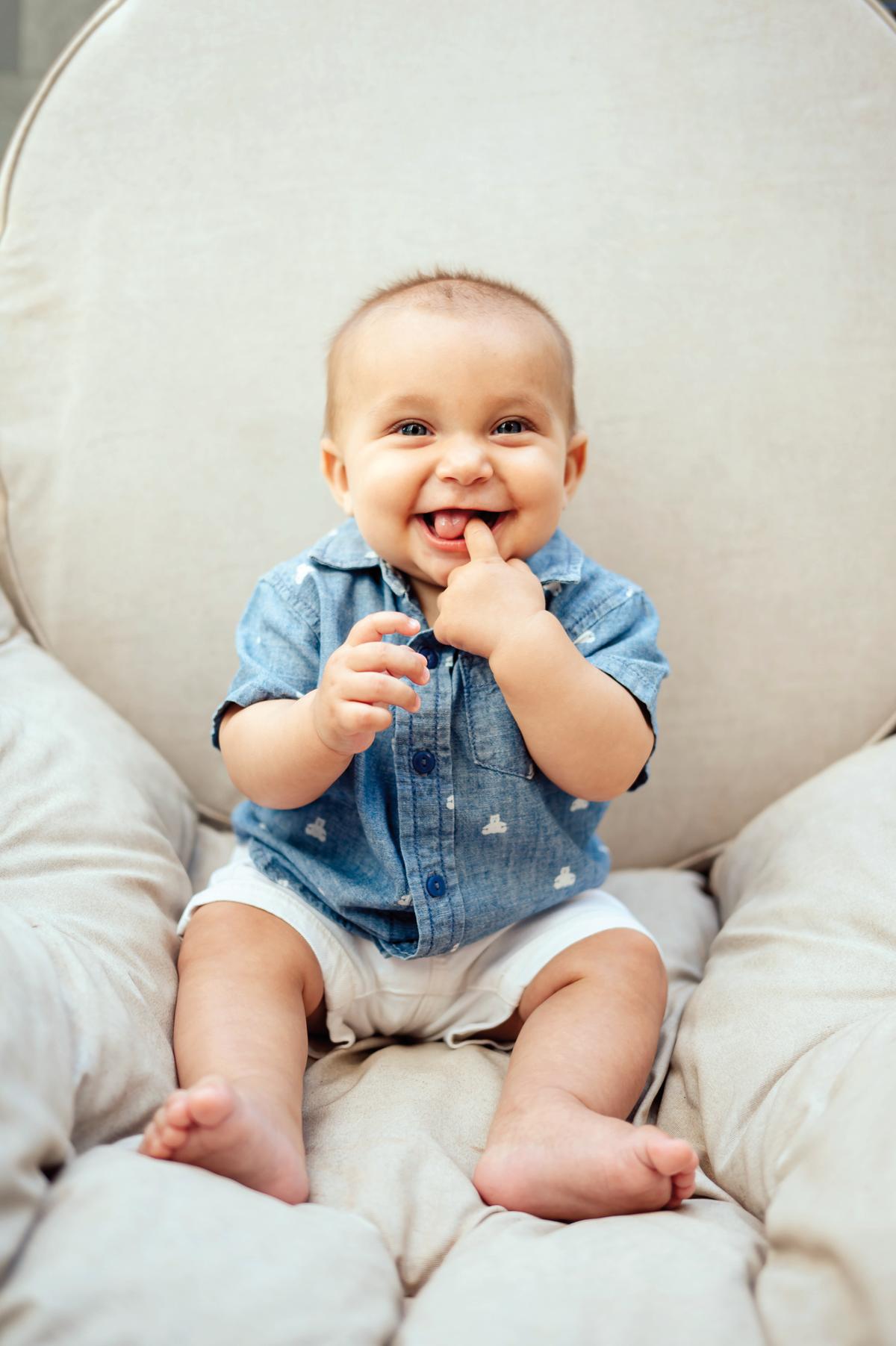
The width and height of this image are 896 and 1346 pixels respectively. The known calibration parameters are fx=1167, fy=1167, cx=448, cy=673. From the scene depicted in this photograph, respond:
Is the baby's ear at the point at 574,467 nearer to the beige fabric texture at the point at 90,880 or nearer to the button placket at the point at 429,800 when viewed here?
the button placket at the point at 429,800

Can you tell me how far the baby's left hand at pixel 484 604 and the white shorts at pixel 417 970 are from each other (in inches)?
9.6

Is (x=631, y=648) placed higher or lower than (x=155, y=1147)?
higher

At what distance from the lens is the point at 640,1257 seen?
0.60 metres

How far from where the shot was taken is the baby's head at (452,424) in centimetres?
90

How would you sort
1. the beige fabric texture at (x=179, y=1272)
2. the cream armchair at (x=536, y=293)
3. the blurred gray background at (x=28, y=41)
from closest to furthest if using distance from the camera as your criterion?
the beige fabric texture at (x=179, y=1272)
the cream armchair at (x=536, y=293)
the blurred gray background at (x=28, y=41)

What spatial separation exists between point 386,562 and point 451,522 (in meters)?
0.08

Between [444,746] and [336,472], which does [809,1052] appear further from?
[336,472]

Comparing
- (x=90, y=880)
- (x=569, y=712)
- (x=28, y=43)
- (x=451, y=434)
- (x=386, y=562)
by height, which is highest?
(x=28, y=43)

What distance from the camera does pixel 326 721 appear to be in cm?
81

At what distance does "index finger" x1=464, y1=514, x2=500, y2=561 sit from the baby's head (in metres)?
0.01

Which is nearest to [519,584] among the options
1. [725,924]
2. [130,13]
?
[725,924]

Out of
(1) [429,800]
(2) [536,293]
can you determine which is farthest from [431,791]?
(2) [536,293]

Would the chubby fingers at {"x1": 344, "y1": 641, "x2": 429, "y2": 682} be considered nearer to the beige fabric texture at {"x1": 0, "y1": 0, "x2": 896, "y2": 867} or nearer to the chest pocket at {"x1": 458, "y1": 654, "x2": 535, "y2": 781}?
the chest pocket at {"x1": 458, "y1": 654, "x2": 535, "y2": 781}

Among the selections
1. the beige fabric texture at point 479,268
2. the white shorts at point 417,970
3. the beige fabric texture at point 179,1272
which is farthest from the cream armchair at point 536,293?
the beige fabric texture at point 179,1272
